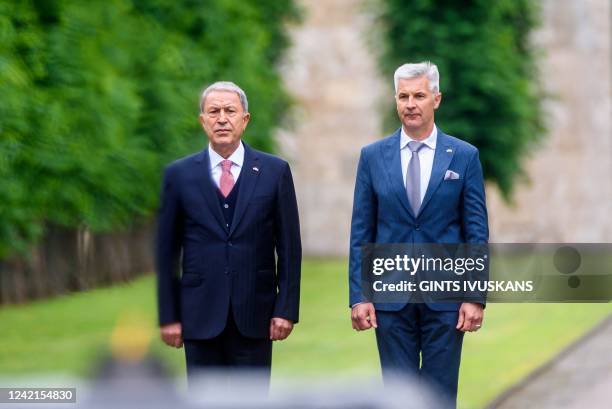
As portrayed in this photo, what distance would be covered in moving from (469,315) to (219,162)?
1381 mm

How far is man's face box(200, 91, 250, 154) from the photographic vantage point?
6.51 metres

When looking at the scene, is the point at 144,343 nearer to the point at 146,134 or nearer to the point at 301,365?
the point at 301,365

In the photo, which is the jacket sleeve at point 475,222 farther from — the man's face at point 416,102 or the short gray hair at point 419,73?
the short gray hair at point 419,73

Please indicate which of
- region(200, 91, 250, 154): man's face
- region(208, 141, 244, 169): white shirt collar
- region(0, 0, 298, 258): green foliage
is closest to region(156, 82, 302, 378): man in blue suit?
region(208, 141, 244, 169): white shirt collar

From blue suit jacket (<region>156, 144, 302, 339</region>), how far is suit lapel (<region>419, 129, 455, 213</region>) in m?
0.64

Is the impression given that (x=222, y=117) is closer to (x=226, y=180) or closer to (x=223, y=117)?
(x=223, y=117)

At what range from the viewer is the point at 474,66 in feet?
100

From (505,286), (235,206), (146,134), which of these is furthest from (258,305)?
(146,134)

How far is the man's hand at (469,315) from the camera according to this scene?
6715mm

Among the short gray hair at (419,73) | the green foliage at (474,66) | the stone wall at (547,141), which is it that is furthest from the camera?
the stone wall at (547,141)

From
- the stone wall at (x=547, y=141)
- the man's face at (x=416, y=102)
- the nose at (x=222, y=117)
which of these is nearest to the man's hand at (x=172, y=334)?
the nose at (x=222, y=117)

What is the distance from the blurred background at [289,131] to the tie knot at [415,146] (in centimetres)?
280

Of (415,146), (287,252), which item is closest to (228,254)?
(287,252)

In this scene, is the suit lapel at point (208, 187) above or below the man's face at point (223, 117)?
below
